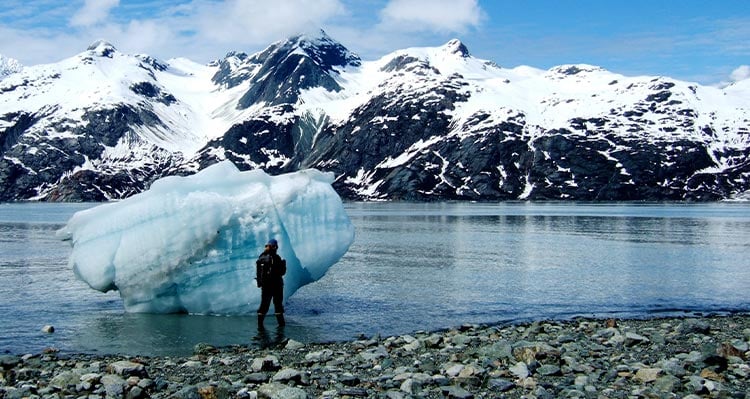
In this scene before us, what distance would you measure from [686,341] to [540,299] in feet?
35.7

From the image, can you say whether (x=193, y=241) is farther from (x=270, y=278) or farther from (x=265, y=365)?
(x=265, y=365)

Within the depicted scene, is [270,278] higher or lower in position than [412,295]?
higher

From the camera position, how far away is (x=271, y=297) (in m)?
24.1

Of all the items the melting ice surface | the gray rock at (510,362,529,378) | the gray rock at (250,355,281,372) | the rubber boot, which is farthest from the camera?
the melting ice surface

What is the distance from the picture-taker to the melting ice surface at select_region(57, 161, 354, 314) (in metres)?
25.1

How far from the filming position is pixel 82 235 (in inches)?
1013

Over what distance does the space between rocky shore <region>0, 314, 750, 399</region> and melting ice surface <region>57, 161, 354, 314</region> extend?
611 centimetres

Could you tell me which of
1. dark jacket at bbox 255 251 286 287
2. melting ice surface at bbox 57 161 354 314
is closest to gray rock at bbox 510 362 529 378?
dark jacket at bbox 255 251 286 287

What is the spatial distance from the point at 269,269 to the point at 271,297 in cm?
126

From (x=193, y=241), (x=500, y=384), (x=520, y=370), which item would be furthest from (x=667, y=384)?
(x=193, y=241)

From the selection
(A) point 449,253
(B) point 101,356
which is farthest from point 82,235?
(A) point 449,253

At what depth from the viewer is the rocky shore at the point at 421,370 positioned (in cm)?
1392

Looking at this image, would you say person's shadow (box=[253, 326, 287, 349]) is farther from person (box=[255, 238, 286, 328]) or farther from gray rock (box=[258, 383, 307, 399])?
gray rock (box=[258, 383, 307, 399])

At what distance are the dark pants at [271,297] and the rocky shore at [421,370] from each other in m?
3.65
